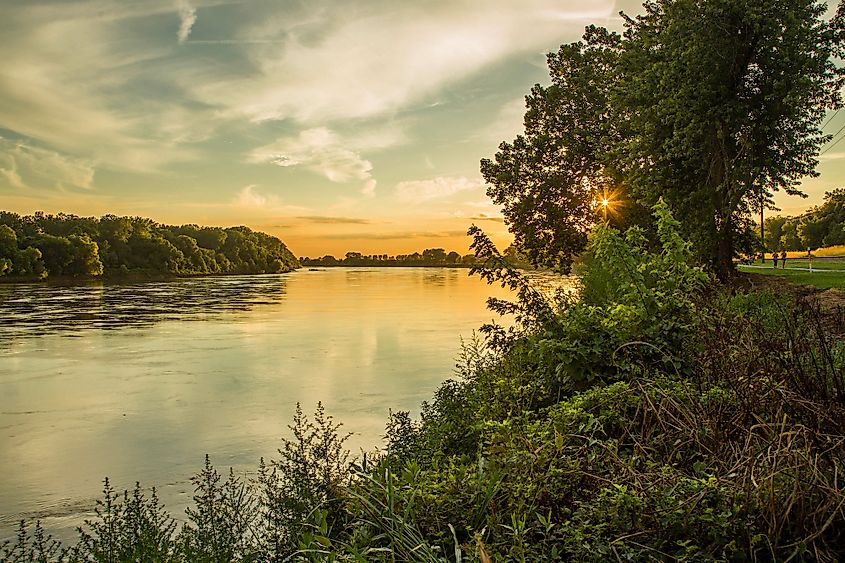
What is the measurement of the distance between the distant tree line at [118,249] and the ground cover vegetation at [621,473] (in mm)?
82080

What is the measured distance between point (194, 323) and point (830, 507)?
30942mm

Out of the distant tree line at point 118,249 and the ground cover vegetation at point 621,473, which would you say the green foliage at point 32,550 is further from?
the distant tree line at point 118,249

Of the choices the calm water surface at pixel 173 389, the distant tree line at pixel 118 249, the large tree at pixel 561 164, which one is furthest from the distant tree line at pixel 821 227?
the distant tree line at pixel 118 249

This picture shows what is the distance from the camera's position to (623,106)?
2314cm

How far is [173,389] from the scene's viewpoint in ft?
55.5

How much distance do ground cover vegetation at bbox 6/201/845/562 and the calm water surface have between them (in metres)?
3.72

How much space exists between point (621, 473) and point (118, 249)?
116859 millimetres

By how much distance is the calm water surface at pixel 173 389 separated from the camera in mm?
10641

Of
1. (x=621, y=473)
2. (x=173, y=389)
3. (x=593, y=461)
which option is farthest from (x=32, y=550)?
(x=173, y=389)

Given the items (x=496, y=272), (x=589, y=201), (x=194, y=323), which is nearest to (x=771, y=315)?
(x=496, y=272)

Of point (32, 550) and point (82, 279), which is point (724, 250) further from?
point (82, 279)

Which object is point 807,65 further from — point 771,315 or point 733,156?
point 771,315

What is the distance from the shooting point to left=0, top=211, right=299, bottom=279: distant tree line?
81.0 metres

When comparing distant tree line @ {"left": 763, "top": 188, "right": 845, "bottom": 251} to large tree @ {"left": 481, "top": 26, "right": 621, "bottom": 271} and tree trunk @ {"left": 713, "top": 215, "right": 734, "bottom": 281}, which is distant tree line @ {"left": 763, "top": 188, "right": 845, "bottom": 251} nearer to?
large tree @ {"left": 481, "top": 26, "right": 621, "bottom": 271}
